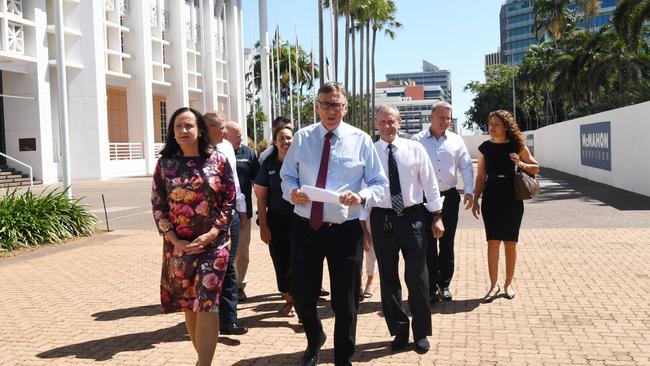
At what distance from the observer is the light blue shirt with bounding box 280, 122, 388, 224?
453 cm

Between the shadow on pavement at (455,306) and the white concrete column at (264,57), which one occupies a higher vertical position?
the white concrete column at (264,57)

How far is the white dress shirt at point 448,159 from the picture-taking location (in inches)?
266

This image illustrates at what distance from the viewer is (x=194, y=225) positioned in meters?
4.40

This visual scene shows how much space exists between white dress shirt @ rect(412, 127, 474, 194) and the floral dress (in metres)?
2.80

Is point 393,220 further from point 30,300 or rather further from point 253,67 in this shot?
point 253,67

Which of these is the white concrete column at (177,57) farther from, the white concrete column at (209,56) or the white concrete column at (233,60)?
the white concrete column at (233,60)

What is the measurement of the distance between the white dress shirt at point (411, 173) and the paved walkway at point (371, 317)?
109cm

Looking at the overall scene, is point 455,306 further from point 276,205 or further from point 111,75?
point 111,75

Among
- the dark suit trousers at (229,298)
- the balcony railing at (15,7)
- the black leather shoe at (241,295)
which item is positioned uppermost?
the balcony railing at (15,7)

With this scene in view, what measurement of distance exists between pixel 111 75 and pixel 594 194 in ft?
83.3

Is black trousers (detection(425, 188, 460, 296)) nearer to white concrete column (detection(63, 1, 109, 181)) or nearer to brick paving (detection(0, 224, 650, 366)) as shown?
brick paving (detection(0, 224, 650, 366))

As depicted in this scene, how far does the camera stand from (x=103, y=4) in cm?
3597

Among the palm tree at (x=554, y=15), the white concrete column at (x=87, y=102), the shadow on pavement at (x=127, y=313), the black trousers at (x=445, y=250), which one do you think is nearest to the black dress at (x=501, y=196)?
the black trousers at (x=445, y=250)

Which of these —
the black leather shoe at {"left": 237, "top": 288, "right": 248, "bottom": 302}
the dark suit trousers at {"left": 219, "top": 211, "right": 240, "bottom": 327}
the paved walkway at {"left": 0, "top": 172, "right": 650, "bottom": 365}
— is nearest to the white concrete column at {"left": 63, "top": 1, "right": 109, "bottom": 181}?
the paved walkway at {"left": 0, "top": 172, "right": 650, "bottom": 365}
